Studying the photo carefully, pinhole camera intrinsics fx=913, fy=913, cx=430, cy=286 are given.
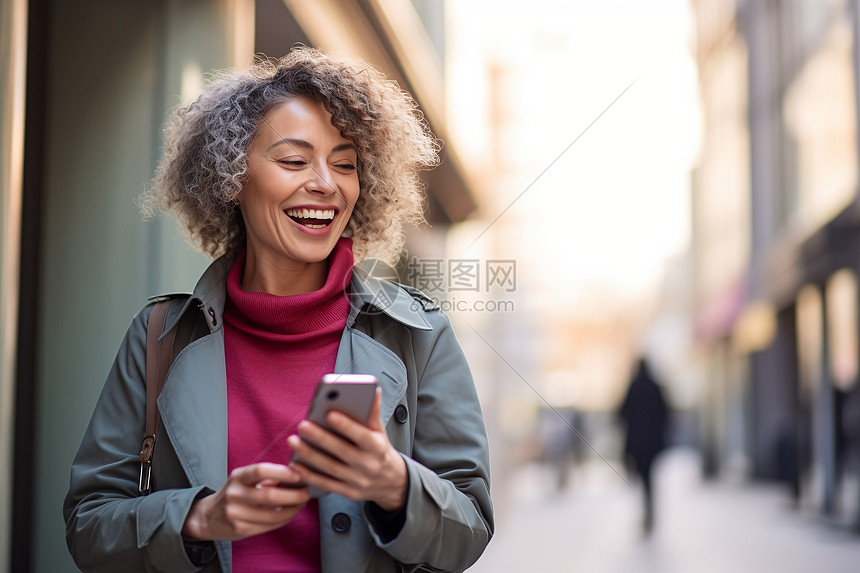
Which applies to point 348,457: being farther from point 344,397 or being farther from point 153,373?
point 153,373

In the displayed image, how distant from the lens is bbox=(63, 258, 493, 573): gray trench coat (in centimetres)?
133

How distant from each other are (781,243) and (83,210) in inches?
525

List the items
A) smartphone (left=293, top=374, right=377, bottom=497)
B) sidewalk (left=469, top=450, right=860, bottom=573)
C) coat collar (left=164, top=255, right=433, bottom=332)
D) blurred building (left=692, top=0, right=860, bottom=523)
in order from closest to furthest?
smartphone (left=293, top=374, right=377, bottom=497)
coat collar (left=164, top=255, right=433, bottom=332)
sidewalk (left=469, top=450, right=860, bottom=573)
blurred building (left=692, top=0, right=860, bottom=523)

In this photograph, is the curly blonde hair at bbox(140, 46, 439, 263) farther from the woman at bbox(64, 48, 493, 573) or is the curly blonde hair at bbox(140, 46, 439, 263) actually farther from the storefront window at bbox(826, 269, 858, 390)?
the storefront window at bbox(826, 269, 858, 390)

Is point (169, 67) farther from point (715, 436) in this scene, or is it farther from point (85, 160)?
point (715, 436)

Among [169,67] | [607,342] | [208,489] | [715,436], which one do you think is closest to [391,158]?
[208,489]

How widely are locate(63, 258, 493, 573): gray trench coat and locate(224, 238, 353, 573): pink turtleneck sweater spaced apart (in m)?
0.03

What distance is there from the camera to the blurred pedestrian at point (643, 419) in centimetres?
669

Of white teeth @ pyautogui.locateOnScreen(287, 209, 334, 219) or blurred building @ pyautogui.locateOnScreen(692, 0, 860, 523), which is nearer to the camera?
white teeth @ pyautogui.locateOnScreen(287, 209, 334, 219)

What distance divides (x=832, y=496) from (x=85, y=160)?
8718 millimetres

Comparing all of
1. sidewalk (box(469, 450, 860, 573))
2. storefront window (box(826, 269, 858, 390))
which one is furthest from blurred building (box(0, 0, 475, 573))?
storefront window (box(826, 269, 858, 390))

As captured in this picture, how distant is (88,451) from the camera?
4.75 ft

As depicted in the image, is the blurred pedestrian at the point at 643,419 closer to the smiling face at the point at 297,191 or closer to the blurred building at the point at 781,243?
the blurred building at the point at 781,243

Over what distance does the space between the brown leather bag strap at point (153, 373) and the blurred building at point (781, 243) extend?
8.43 m
